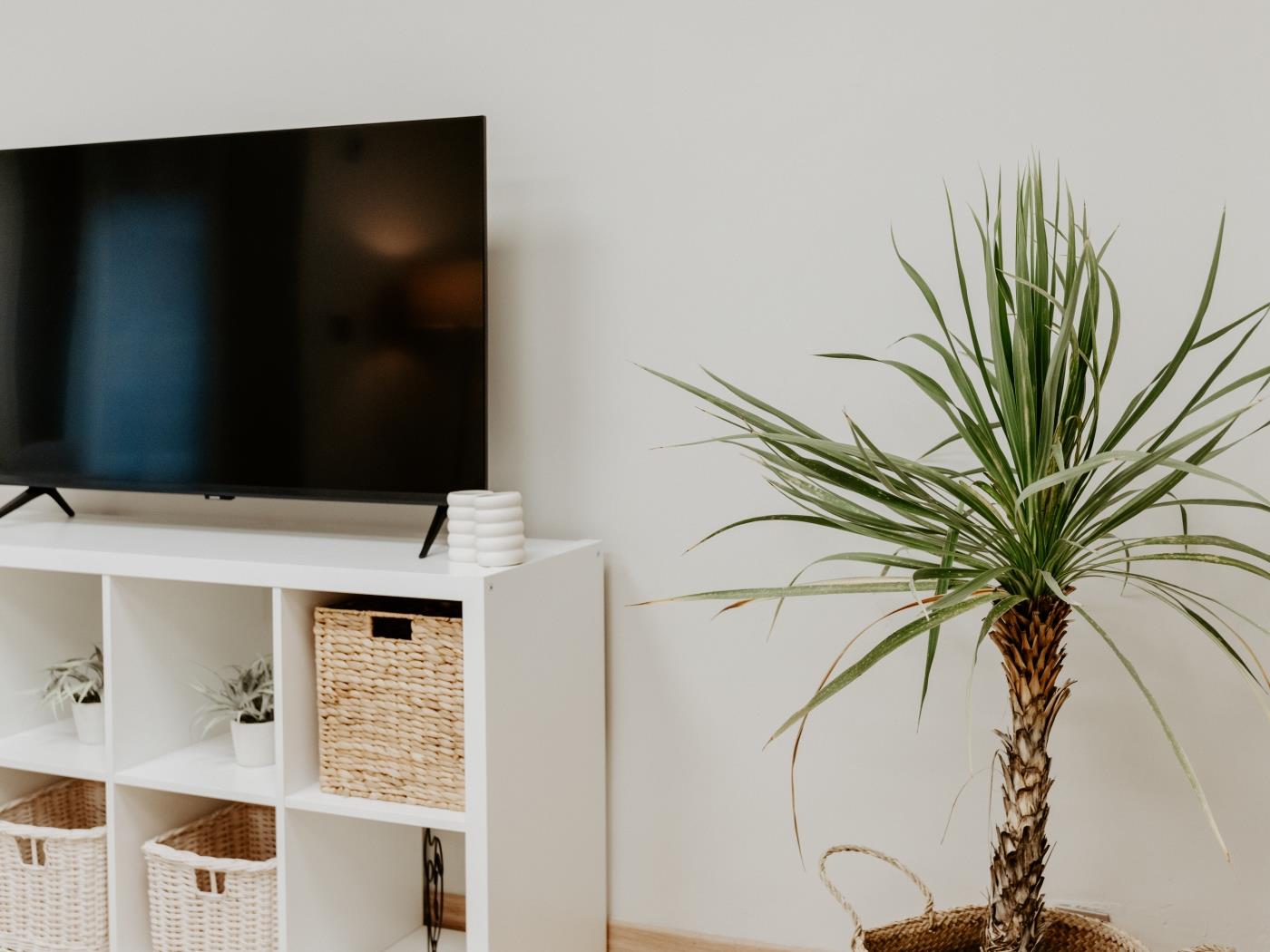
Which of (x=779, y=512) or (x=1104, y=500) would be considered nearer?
(x=1104, y=500)

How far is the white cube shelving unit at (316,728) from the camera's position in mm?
1654

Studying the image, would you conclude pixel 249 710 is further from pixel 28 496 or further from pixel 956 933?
pixel 956 933

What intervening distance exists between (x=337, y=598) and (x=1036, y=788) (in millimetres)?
Result: 1107

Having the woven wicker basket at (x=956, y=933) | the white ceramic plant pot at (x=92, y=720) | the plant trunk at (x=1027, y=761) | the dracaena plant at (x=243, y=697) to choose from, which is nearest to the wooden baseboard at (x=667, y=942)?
the woven wicker basket at (x=956, y=933)

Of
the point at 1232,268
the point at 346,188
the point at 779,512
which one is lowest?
the point at 779,512

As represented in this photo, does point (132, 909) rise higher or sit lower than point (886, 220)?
lower

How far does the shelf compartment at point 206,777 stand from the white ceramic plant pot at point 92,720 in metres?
0.19

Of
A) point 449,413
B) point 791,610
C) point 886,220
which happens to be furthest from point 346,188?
point 791,610

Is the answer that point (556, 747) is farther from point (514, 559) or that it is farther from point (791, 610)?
point (791, 610)

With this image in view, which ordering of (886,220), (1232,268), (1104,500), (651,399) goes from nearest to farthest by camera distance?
1. (1104,500)
2. (1232,268)
3. (886,220)
4. (651,399)

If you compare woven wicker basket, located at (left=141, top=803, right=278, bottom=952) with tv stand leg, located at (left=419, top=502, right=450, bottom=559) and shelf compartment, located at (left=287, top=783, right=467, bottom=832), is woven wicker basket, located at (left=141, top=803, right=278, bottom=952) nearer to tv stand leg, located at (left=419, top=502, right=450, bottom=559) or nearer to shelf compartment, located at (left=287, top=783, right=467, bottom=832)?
shelf compartment, located at (left=287, top=783, right=467, bottom=832)

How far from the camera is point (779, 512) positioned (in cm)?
190

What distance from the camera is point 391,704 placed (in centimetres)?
172

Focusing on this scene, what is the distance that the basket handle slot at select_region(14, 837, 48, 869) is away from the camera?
1.95m
